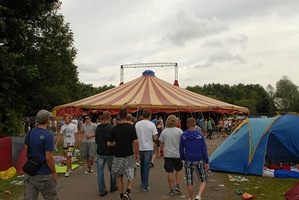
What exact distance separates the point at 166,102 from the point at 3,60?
794 centimetres

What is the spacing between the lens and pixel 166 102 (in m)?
14.8

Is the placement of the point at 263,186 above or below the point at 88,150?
below

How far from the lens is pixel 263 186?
20.7 ft

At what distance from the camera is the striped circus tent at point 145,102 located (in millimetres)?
14305

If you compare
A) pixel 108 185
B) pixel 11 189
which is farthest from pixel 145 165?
pixel 11 189

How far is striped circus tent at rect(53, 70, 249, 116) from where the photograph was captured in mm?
14305

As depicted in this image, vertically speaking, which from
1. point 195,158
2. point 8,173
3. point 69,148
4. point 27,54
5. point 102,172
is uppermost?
point 27,54

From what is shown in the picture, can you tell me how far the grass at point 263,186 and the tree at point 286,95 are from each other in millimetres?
59062

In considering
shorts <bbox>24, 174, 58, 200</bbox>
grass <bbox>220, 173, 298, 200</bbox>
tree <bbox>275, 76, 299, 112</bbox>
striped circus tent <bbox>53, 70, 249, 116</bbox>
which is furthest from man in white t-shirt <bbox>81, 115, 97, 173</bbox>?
tree <bbox>275, 76, 299, 112</bbox>

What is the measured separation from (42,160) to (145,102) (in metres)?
11.0

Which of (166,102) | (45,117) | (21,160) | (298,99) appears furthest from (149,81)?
(298,99)


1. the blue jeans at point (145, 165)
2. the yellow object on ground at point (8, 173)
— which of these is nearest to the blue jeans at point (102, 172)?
the blue jeans at point (145, 165)

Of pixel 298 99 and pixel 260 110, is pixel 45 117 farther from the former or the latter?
pixel 260 110

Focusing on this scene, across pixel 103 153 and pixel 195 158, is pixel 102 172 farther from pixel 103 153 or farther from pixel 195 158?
pixel 195 158
